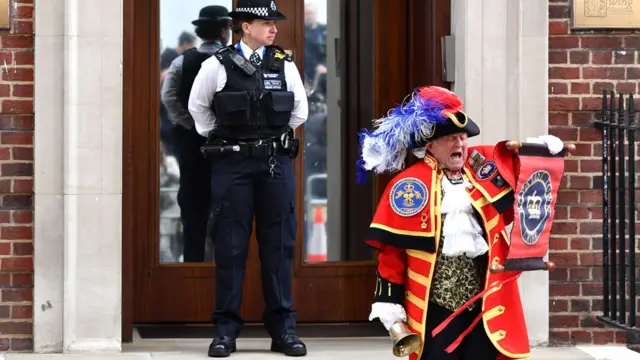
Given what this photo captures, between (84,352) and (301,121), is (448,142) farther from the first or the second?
(84,352)

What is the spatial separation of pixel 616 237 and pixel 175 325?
2752 millimetres

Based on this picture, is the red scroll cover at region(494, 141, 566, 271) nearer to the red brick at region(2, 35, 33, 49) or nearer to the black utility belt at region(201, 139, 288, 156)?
the black utility belt at region(201, 139, 288, 156)

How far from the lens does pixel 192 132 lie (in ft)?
27.8

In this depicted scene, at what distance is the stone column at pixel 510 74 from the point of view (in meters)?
7.95

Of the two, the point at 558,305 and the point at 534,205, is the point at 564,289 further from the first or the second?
the point at 534,205

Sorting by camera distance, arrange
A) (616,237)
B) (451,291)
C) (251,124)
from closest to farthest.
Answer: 1. (451,291)
2. (251,124)
3. (616,237)

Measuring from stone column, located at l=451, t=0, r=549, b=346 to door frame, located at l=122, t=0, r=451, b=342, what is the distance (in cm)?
34

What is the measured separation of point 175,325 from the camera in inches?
335

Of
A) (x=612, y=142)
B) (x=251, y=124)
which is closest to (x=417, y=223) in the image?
(x=251, y=124)

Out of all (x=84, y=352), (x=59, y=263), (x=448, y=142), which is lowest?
(x=84, y=352)

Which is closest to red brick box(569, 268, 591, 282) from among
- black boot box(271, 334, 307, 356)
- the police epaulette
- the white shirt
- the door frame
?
the door frame

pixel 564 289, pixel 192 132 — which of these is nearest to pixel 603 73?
pixel 564 289

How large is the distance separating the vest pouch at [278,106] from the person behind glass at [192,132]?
41.9 inches

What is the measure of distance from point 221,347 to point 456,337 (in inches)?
88.5
